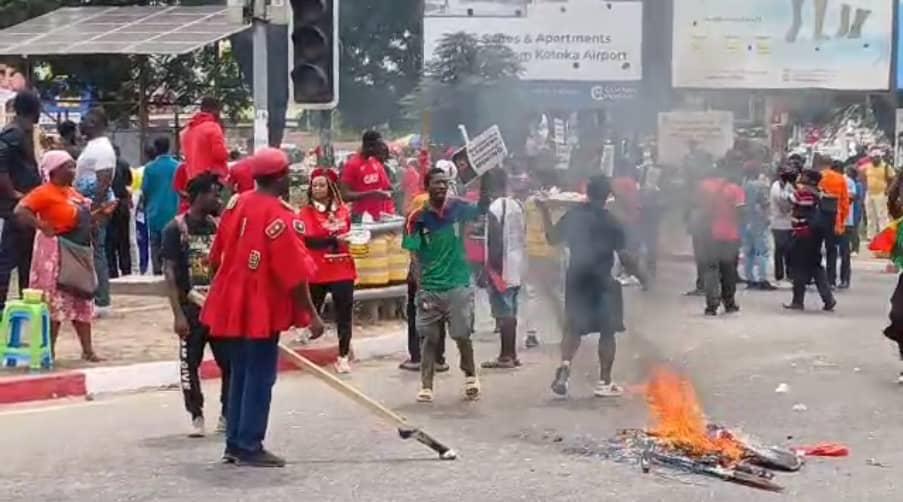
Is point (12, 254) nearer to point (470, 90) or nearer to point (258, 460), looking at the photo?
point (470, 90)

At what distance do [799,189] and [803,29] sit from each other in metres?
2.91

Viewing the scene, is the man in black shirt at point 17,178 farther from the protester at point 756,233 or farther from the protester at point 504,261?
the protester at point 756,233

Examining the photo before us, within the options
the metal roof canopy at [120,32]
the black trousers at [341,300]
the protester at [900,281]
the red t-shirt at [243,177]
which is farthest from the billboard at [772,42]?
the metal roof canopy at [120,32]

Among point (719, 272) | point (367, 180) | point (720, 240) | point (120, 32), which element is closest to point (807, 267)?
point (719, 272)

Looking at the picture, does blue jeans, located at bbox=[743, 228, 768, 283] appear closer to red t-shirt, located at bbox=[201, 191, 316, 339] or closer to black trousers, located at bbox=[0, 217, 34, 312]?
black trousers, located at bbox=[0, 217, 34, 312]

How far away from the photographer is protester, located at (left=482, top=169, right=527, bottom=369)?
11078 millimetres

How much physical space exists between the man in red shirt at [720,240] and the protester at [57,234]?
582 centimetres

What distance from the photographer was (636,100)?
13.2 m

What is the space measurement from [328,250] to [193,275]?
236 centimetres

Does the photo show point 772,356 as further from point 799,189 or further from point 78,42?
point 78,42

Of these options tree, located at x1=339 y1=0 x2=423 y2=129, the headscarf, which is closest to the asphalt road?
the headscarf

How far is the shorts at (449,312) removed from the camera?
31.3ft

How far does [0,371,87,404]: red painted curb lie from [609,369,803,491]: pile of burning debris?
3.76m

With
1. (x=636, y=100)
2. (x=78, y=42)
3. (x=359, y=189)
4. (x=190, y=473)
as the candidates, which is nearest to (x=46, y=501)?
(x=190, y=473)
